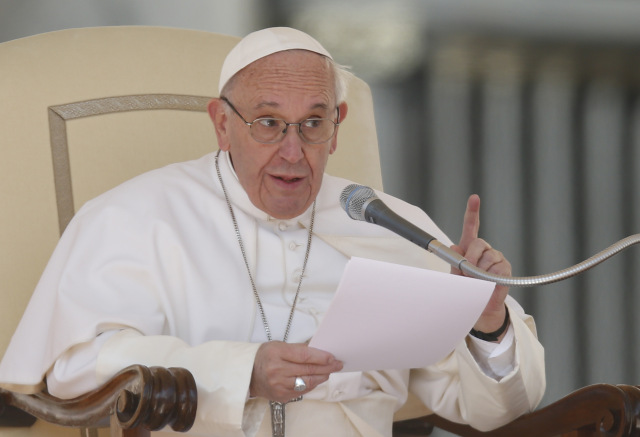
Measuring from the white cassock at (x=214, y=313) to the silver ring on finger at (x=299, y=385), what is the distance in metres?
0.14

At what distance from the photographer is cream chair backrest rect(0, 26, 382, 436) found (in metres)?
2.66

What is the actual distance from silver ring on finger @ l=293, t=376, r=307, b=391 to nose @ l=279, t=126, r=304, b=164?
775mm

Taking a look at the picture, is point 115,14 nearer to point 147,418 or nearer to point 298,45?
point 298,45

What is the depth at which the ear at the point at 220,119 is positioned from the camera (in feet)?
8.87

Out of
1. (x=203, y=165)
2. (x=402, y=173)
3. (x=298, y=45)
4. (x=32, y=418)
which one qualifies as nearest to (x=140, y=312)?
(x=32, y=418)

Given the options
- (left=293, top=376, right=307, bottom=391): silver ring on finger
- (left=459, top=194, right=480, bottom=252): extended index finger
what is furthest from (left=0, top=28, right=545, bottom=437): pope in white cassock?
(left=293, top=376, right=307, bottom=391): silver ring on finger

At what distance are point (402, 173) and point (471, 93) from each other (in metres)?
0.57

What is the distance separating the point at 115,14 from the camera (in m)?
4.36

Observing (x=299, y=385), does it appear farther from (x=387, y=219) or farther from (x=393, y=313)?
(x=387, y=219)

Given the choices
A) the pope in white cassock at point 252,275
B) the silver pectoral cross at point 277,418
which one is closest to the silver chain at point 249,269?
the pope in white cassock at point 252,275

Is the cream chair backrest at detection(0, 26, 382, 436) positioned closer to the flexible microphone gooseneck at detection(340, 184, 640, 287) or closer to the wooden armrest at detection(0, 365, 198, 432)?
the wooden armrest at detection(0, 365, 198, 432)

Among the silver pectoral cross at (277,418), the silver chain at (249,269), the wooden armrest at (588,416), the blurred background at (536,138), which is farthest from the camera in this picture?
the blurred background at (536,138)

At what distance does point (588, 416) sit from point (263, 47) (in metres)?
1.31

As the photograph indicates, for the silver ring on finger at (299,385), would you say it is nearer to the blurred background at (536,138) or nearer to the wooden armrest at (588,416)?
the wooden armrest at (588,416)
